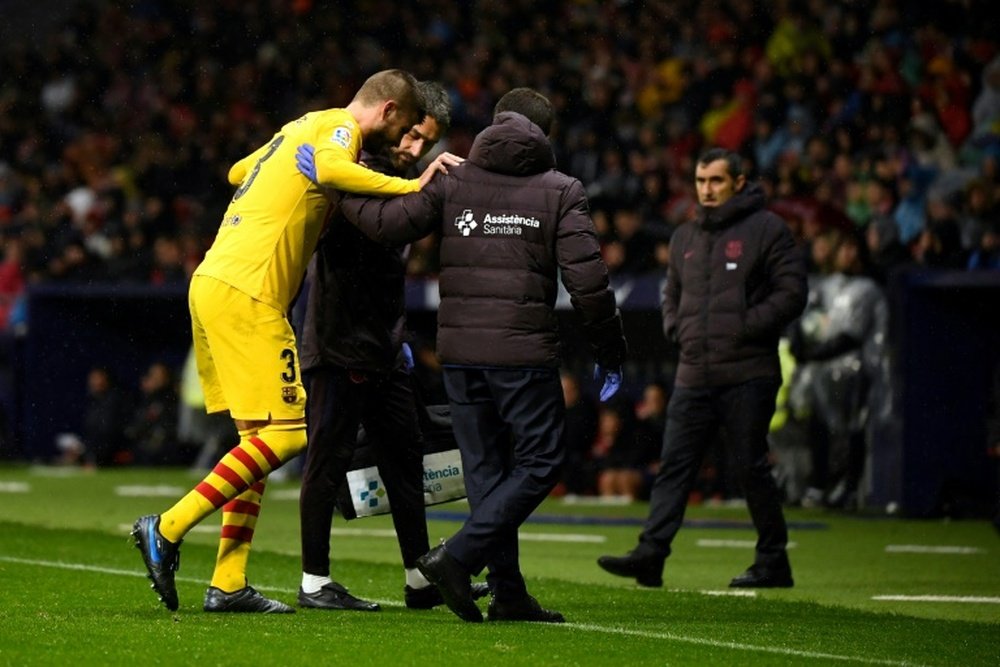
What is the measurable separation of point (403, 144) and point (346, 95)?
60.1 feet

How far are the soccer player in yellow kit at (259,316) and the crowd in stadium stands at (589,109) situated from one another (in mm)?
7949

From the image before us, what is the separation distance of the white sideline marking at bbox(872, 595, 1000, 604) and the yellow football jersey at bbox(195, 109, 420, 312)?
11.2 ft

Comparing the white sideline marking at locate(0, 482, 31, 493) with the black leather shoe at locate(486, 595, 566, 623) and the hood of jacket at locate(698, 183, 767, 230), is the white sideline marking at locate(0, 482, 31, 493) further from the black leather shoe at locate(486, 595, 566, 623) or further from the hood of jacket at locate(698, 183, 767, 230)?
the black leather shoe at locate(486, 595, 566, 623)

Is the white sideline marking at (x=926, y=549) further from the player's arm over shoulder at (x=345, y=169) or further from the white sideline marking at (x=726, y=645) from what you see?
the player's arm over shoulder at (x=345, y=169)

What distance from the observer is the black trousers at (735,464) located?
10.1 m

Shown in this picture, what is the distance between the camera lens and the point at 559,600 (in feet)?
29.7

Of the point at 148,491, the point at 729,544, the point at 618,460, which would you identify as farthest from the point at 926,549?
the point at 148,491

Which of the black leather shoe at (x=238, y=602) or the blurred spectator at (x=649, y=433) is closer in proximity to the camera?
the black leather shoe at (x=238, y=602)

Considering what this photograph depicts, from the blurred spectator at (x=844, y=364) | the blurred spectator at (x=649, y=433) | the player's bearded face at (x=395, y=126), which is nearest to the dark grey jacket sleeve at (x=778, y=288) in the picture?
the player's bearded face at (x=395, y=126)

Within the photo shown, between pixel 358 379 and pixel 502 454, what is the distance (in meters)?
0.72

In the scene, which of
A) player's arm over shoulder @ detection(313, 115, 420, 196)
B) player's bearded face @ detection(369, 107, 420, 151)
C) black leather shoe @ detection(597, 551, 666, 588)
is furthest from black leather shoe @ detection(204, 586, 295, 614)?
black leather shoe @ detection(597, 551, 666, 588)

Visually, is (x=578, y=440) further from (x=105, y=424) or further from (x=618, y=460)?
(x=105, y=424)

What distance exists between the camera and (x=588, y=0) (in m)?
24.7

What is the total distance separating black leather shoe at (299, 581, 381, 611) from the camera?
8359 mm
